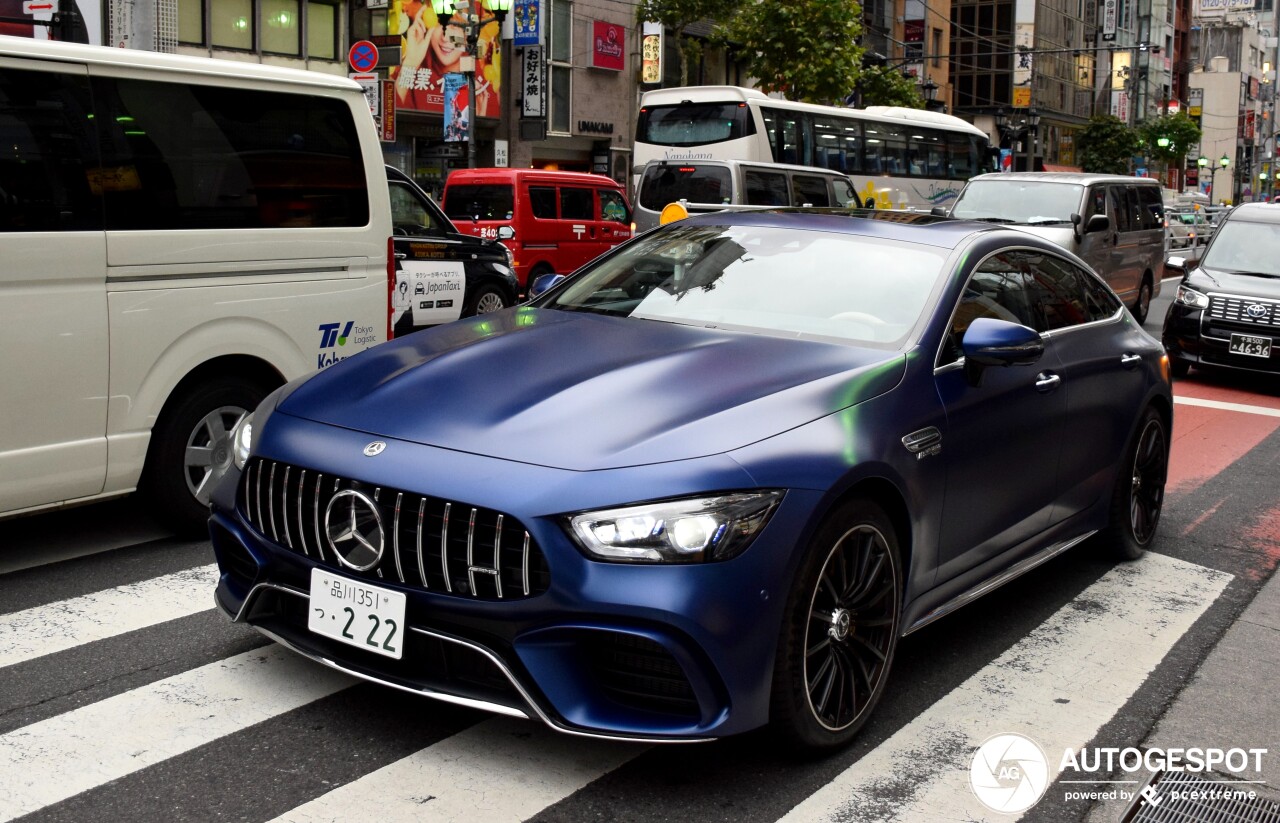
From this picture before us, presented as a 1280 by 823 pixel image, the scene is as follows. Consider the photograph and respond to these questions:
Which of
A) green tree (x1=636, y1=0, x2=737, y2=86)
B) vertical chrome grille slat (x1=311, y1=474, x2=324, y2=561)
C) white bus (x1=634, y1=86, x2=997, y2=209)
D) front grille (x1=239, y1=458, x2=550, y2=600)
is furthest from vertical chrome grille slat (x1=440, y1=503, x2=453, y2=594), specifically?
green tree (x1=636, y1=0, x2=737, y2=86)

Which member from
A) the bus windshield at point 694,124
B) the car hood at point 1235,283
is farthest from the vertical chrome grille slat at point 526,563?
the bus windshield at point 694,124

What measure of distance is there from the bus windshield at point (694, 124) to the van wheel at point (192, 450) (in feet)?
66.0

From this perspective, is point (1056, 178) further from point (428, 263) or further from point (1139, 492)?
point (1139, 492)

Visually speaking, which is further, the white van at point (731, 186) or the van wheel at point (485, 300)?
the white van at point (731, 186)

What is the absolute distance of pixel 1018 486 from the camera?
4.83 metres

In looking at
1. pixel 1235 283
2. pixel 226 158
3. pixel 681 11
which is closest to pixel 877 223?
pixel 226 158

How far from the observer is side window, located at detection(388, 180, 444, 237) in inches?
433

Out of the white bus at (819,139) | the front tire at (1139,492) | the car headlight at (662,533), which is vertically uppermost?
the white bus at (819,139)

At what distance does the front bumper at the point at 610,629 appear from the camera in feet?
10.8

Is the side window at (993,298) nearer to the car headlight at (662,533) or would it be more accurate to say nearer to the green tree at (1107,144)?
the car headlight at (662,533)

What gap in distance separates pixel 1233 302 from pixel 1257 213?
5.57 feet

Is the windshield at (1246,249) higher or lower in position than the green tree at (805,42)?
lower

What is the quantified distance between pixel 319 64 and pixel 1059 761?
27752 mm

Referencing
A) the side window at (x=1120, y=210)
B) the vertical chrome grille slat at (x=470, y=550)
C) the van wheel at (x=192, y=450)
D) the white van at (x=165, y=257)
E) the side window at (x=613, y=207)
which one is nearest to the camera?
the vertical chrome grille slat at (x=470, y=550)
